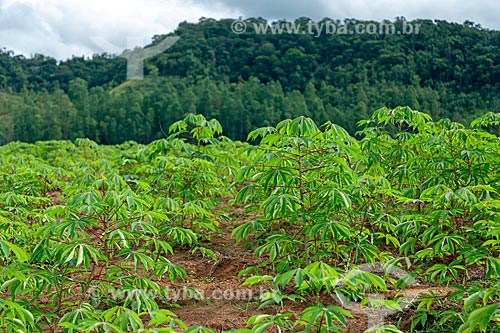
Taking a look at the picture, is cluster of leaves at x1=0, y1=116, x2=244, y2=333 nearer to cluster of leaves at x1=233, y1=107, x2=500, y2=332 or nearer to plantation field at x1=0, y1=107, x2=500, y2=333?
plantation field at x1=0, y1=107, x2=500, y2=333

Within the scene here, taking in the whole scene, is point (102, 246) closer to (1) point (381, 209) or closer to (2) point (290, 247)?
(2) point (290, 247)

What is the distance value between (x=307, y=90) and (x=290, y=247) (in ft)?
91.6

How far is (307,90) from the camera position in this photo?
99.5 ft

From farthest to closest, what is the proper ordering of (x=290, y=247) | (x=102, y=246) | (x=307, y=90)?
(x=307, y=90) → (x=102, y=246) → (x=290, y=247)

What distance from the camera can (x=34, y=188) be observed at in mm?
4406

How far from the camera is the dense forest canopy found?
2530 cm

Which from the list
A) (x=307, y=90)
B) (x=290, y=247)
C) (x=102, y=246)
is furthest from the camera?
(x=307, y=90)

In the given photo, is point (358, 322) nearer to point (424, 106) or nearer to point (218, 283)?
point (218, 283)

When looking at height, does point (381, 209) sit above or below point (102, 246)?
above

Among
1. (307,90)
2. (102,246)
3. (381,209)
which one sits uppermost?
(307,90)

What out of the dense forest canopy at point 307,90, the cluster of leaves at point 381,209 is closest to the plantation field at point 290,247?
the cluster of leaves at point 381,209

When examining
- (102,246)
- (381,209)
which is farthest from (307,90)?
(102,246)

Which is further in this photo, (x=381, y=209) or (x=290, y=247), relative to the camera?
(x=381, y=209)

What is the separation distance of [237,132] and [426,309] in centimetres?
2398
